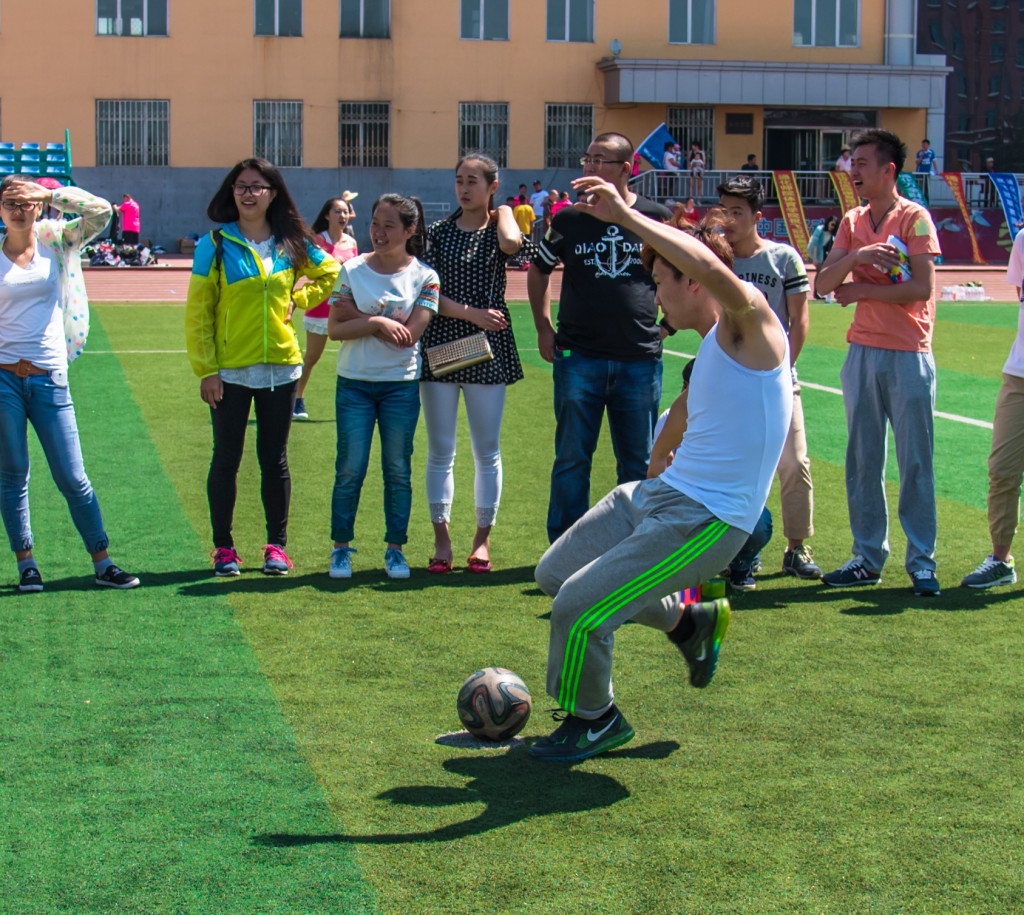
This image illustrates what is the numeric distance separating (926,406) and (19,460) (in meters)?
4.62

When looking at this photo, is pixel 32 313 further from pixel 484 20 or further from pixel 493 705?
pixel 484 20

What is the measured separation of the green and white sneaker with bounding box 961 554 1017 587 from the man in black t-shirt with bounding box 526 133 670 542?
1.81 m

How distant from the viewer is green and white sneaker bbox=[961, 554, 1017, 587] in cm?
701

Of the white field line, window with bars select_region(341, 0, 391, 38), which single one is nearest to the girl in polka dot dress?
the white field line

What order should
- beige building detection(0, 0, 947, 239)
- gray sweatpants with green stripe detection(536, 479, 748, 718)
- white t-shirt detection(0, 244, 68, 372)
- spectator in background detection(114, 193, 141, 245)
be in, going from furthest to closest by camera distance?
beige building detection(0, 0, 947, 239) < spectator in background detection(114, 193, 141, 245) < white t-shirt detection(0, 244, 68, 372) < gray sweatpants with green stripe detection(536, 479, 748, 718)

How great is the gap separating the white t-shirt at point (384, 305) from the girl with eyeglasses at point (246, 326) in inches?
11.7

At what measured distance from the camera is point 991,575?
703 centimetres

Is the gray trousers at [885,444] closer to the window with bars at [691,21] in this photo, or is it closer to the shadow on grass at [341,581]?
the shadow on grass at [341,581]

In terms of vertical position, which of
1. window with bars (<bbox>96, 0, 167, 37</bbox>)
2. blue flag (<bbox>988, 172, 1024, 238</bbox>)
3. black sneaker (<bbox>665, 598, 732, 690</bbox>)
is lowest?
black sneaker (<bbox>665, 598, 732, 690</bbox>)

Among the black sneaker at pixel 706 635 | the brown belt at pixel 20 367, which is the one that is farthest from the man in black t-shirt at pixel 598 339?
the brown belt at pixel 20 367

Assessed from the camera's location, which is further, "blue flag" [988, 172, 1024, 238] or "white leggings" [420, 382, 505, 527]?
"blue flag" [988, 172, 1024, 238]

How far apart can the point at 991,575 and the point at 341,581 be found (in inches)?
135

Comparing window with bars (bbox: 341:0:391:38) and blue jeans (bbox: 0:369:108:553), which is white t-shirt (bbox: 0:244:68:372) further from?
window with bars (bbox: 341:0:391:38)

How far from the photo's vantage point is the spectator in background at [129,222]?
122 feet
